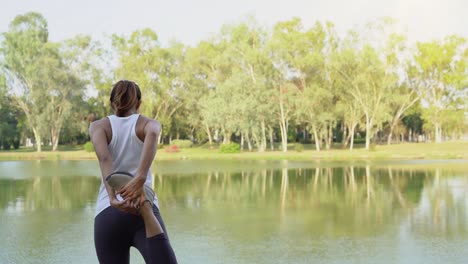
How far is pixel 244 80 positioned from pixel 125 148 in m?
52.4

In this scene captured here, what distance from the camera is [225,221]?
13367mm

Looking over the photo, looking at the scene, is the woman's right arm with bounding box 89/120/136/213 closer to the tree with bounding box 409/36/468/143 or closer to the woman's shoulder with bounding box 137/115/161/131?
the woman's shoulder with bounding box 137/115/161/131

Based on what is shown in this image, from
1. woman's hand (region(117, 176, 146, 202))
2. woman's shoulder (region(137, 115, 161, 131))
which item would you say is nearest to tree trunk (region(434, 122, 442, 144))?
woman's shoulder (region(137, 115, 161, 131))

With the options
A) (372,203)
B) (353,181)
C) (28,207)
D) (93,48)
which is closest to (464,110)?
(93,48)

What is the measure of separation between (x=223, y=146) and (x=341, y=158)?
1272 centimetres

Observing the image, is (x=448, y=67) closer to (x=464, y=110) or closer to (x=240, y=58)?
(x=464, y=110)

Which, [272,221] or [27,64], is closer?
[272,221]

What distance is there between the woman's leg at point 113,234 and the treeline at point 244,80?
1994 inches

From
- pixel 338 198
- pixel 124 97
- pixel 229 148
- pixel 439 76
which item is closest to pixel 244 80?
pixel 229 148

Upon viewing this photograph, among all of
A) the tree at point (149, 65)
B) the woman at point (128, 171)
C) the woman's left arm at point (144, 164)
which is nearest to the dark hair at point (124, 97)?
the woman at point (128, 171)

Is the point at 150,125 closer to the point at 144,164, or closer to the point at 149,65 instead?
the point at 144,164

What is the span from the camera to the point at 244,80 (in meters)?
55.7

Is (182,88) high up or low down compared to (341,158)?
up

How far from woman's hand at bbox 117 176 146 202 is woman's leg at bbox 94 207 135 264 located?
173 mm
